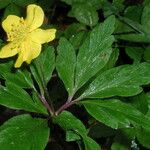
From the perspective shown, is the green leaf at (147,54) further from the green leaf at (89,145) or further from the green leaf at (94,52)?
the green leaf at (89,145)

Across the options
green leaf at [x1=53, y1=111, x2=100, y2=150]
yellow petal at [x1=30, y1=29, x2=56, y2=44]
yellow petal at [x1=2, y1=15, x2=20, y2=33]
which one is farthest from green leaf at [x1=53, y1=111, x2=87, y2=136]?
yellow petal at [x1=2, y1=15, x2=20, y2=33]

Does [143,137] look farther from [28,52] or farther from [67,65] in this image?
[28,52]

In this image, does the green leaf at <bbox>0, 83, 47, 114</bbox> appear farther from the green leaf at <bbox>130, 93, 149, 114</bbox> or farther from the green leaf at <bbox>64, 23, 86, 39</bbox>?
the green leaf at <bbox>64, 23, 86, 39</bbox>

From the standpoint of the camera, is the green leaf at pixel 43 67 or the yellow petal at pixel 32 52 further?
the green leaf at pixel 43 67

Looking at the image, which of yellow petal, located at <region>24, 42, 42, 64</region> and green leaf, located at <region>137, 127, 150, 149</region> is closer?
yellow petal, located at <region>24, 42, 42, 64</region>

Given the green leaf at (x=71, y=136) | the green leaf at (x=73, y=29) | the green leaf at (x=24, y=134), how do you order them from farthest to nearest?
1. the green leaf at (x=73, y=29)
2. the green leaf at (x=71, y=136)
3. the green leaf at (x=24, y=134)

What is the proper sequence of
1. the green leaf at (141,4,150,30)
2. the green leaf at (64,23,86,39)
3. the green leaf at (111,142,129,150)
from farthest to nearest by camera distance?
the green leaf at (64,23,86,39) < the green leaf at (141,4,150,30) < the green leaf at (111,142,129,150)

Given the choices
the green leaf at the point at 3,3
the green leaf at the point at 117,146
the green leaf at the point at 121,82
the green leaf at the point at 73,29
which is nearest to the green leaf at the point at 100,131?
the green leaf at the point at 117,146
